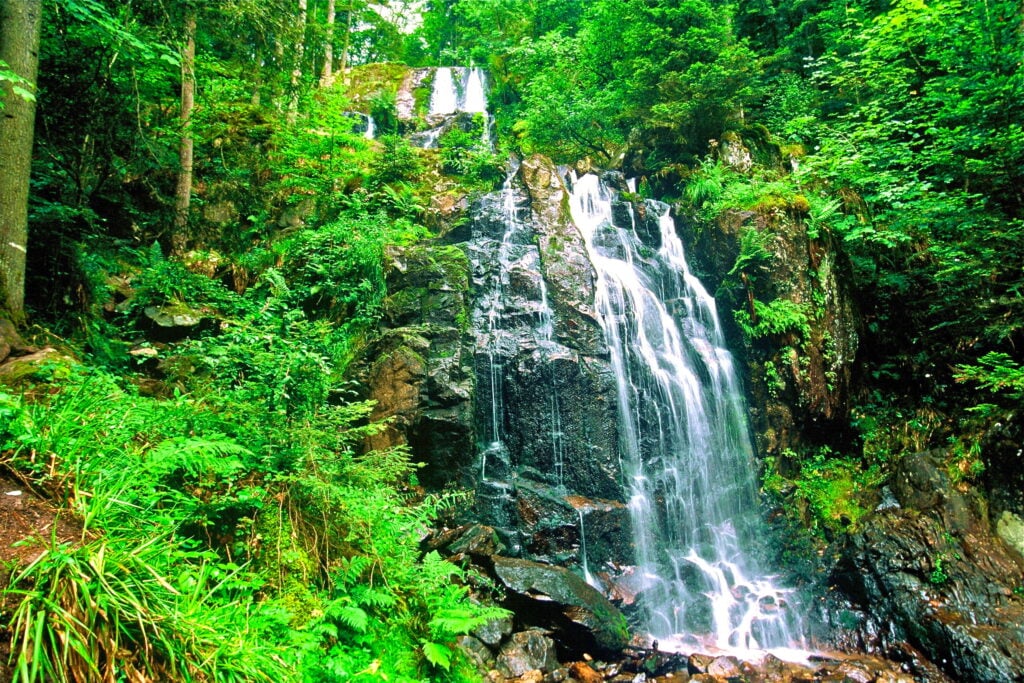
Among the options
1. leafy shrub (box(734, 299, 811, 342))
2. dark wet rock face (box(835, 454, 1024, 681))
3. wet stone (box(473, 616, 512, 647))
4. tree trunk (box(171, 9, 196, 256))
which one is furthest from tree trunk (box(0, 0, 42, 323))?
dark wet rock face (box(835, 454, 1024, 681))

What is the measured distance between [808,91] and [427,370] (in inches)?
495

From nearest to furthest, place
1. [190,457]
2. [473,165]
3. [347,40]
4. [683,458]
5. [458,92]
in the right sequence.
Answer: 1. [190,457]
2. [683,458]
3. [473,165]
4. [347,40]
5. [458,92]

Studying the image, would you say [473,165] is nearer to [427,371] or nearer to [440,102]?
[427,371]

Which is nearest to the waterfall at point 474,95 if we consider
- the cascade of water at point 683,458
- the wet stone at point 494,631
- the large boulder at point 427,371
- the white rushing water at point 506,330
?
the white rushing water at point 506,330

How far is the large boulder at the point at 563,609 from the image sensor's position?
595cm

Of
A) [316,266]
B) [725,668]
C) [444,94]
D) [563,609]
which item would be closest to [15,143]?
[316,266]

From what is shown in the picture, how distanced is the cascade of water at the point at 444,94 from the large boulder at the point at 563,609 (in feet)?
60.8

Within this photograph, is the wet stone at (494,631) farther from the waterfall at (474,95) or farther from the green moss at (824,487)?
the waterfall at (474,95)

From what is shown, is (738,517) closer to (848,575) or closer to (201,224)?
(848,575)

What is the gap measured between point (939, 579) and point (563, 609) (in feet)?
16.4

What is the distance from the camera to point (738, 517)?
8.63m

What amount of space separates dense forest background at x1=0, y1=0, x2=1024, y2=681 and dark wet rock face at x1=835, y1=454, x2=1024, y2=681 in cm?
77

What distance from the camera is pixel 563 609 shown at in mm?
5996

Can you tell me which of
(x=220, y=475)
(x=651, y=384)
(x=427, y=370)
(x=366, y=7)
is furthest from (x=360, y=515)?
(x=366, y=7)
